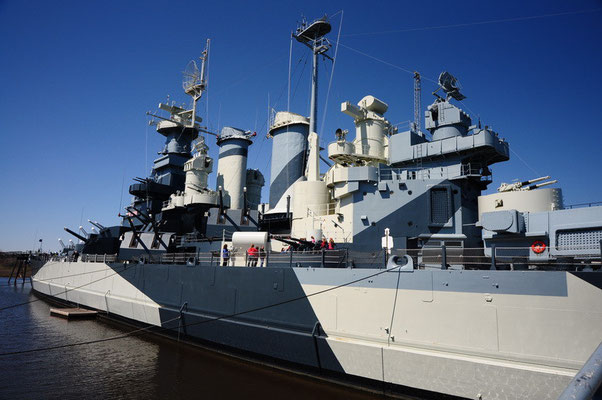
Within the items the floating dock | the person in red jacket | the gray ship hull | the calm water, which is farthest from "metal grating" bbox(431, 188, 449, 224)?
the floating dock

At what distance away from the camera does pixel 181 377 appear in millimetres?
10656

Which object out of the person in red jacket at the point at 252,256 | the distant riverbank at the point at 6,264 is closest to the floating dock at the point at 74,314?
the person in red jacket at the point at 252,256

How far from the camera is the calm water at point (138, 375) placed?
30.6 feet

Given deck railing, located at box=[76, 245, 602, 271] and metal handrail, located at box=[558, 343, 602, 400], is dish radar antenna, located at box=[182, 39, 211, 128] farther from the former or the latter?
metal handrail, located at box=[558, 343, 602, 400]

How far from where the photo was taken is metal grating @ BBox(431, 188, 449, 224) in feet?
42.9

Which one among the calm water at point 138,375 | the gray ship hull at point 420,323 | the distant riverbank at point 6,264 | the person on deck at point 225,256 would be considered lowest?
the distant riverbank at point 6,264

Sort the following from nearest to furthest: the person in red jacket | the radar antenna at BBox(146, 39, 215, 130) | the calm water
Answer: the calm water → the person in red jacket → the radar antenna at BBox(146, 39, 215, 130)

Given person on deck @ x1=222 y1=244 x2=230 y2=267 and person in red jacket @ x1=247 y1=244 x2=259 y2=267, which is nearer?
person in red jacket @ x1=247 y1=244 x2=259 y2=267

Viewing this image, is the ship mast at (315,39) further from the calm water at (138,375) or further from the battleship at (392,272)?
the calm water at (138,375)

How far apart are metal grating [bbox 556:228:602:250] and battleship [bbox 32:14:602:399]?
0.03 metres

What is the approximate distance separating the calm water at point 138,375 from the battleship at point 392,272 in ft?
2.03

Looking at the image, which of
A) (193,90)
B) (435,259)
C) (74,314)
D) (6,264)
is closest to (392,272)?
(435,259)

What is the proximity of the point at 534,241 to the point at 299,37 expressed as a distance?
20.0m

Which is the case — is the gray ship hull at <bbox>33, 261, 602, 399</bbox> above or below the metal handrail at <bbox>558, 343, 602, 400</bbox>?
below
